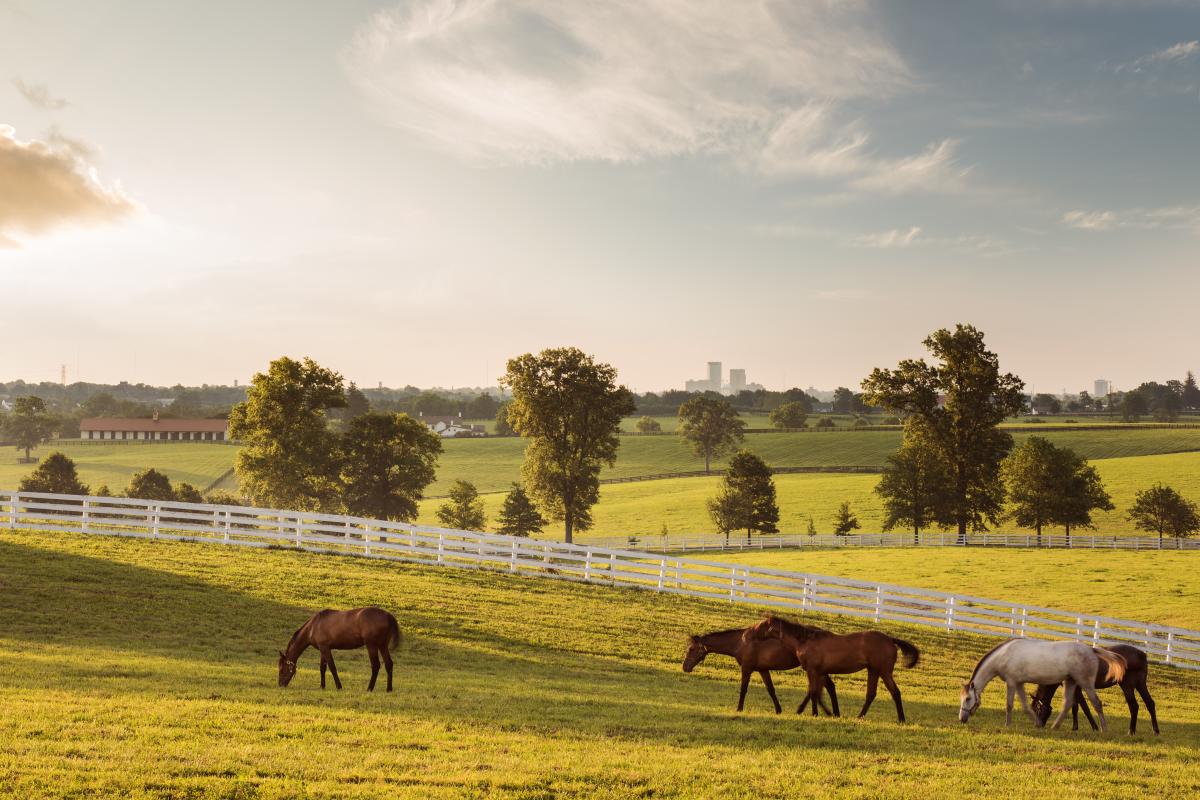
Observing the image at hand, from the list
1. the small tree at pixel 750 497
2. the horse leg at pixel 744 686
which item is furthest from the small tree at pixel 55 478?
the horse leg at pixel 744 686

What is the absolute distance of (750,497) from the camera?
6062 centimetres

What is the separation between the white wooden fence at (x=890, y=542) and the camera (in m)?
50.2

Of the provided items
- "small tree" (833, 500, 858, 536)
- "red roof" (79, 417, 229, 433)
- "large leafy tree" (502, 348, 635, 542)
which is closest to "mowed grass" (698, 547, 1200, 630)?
"large leafy tree" (502, 348, 635, 542)

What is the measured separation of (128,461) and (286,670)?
107 metres

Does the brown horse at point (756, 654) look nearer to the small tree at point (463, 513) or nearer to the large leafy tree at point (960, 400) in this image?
the large leafy tree at point (960, 400)

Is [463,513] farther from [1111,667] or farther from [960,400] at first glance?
[1111,667]

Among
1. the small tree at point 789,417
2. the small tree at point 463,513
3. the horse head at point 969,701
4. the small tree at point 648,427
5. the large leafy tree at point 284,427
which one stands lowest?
the small tree at point 463,513

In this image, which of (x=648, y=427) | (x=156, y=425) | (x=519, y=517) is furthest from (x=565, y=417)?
(x=156, y=425)

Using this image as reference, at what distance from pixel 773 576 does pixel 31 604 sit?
21235 millimetres

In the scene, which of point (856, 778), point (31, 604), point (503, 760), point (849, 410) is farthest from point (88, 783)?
point (849, 410)

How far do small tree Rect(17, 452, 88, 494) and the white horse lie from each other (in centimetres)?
7341

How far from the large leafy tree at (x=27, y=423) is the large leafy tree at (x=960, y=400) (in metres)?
104

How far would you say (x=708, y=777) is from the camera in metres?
8.22

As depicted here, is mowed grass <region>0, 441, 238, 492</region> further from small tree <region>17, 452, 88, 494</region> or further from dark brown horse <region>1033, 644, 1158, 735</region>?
dark brown horse <region>1033, 644, 1158, 735</region>
